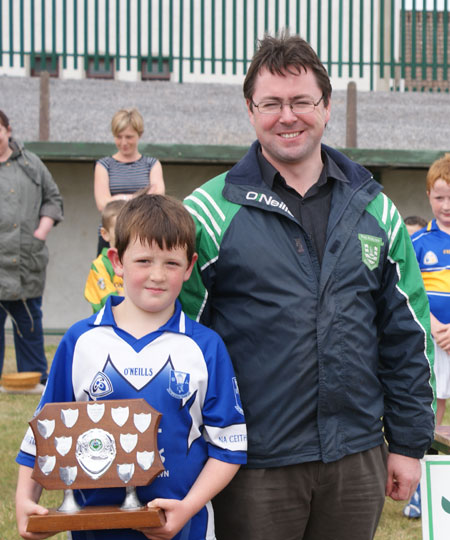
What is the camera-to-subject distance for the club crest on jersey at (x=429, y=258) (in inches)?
168

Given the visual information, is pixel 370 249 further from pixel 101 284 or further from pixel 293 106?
pixel 101 284

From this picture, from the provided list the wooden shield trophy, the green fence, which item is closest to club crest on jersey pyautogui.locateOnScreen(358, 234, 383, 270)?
the wooden shield trophy

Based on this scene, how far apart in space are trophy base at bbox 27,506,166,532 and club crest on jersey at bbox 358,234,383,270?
916 mm

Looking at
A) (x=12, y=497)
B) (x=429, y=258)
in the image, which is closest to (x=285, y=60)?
(x=429, y=258)

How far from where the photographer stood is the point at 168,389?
216 cm

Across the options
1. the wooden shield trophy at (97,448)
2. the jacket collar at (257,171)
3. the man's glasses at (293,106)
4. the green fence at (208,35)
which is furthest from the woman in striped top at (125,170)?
the green fence at (208,35)

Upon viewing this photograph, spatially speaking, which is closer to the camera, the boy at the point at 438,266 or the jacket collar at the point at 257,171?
the jacket collar at the point at 257,171

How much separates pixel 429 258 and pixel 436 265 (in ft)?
0.16

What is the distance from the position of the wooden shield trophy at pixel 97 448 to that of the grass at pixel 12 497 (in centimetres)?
197

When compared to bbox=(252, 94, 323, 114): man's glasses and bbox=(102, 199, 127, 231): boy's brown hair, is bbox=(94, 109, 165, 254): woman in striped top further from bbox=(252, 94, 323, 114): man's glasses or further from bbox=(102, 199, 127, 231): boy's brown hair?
bbox=(252, 94, 323, 114): man's glasses

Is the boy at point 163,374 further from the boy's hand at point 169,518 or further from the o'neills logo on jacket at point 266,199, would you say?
the o'neills logo on jacket at point 266,199

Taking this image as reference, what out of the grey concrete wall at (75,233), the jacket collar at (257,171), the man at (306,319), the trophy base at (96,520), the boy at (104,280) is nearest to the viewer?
the trophy base at (96,520)

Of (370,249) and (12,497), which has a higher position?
(370,249)

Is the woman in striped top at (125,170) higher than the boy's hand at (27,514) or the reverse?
higher
